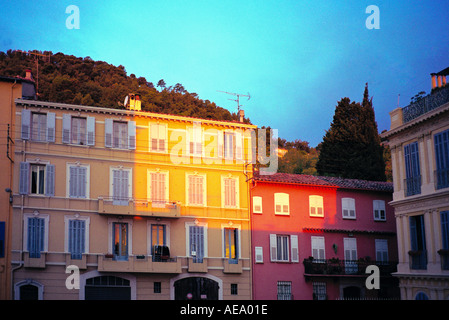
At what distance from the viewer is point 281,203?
4528cm

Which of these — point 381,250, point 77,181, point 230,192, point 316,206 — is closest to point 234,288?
point 230,192

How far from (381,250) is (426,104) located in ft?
46.3

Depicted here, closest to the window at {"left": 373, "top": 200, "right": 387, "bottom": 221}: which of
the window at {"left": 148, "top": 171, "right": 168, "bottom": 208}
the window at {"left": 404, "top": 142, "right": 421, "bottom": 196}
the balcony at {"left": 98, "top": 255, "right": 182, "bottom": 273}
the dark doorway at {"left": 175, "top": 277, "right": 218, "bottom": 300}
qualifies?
the window at {"left": 404, "top": 142, "right": 421, "bottom": 196}

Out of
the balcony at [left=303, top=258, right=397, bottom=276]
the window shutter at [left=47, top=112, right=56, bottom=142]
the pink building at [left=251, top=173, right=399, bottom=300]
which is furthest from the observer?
the balcony at [left=303, top=258, right=397, bottom=276]

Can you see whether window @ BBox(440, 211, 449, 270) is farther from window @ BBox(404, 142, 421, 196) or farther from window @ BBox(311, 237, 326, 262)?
window @ BBox(311, 237, 326, 262)

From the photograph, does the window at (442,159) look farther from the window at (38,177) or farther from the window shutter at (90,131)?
the window at (38,177)

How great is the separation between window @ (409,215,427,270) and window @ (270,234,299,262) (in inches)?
375

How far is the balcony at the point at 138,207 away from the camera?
40.0m

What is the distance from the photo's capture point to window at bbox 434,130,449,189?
3481 cm

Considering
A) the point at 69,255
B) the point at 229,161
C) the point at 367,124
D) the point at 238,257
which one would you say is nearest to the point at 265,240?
the point at 238,257

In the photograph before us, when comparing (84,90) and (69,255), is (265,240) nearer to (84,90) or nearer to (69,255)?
(69,255)

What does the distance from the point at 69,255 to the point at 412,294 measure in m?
20.7

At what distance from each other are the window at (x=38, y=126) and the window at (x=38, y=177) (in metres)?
1.76

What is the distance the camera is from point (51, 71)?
2881 inches
